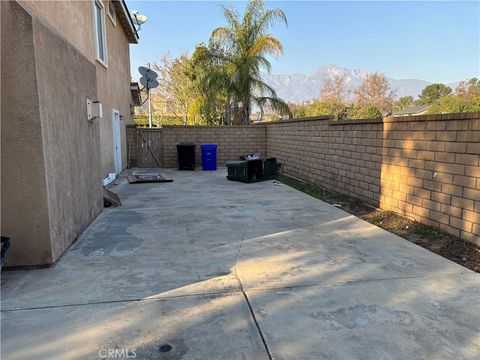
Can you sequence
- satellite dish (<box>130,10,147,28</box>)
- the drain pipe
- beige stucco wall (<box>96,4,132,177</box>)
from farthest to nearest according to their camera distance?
satellite dish (<box>130,10,147,28</box>) → beige stucco wall (<box>96,4,132,177</box>) → the drain pipe

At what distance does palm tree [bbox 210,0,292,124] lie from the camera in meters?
15.1

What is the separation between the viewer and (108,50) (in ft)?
35.8

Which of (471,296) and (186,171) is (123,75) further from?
(471,296)

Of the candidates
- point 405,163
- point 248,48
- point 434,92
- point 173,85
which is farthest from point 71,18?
point 434,92

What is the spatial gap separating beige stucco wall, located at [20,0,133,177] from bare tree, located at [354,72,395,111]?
3995 centimetres

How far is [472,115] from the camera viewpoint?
14.4 ft

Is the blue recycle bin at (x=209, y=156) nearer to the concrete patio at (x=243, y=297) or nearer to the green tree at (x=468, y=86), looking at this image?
the concrete patio at (x=243, y=297)

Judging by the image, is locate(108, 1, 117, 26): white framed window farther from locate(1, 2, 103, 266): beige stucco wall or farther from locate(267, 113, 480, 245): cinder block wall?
locate(1, 2, 103, 266): beige stucco wall

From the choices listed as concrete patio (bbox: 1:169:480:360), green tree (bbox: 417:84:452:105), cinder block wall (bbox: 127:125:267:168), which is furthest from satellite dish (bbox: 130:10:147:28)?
green tree (bbox: 417:84:452:105)

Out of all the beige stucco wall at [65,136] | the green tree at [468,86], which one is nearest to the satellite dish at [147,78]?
the beige stucco wall at [65,136]

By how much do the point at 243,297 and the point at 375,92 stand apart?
5052cm

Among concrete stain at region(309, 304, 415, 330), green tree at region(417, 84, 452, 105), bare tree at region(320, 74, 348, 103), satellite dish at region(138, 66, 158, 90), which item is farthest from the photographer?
green tree at region(417, 84, 452, 105)

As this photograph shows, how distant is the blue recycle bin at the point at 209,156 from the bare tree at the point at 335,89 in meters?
38.1

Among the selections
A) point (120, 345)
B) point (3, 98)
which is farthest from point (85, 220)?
point (120, 345)
